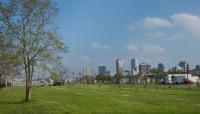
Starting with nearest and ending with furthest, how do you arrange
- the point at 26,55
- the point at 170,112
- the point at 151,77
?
the point at 170,112 < the point at 26,55 < the point at 151,77

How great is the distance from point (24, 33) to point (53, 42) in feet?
10.8

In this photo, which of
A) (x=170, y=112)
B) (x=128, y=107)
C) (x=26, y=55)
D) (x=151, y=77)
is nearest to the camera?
(x=170, y=112)

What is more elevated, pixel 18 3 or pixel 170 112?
pixel 18 3

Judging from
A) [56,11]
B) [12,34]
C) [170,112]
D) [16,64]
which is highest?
[56,11]

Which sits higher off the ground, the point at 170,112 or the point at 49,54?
the point at 49,54

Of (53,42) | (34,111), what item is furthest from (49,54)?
(34,111)

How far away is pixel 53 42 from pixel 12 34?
4.49 m

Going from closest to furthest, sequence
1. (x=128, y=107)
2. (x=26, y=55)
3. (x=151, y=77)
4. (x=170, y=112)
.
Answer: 1. (x=170, y=112)
2. (x=128, y=107)
3. (x=26, y=55)
4. (x=151, y=77)

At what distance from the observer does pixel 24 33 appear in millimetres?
43500

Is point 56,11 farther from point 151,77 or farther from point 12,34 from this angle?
point 151,77

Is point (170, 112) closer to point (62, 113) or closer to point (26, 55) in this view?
point (62, 113)

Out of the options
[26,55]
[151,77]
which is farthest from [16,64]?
[151,77]

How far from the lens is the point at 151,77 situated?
7628 inches

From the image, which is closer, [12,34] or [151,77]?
[12,34]
